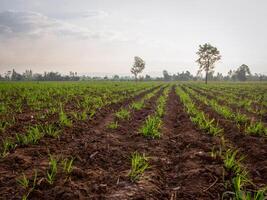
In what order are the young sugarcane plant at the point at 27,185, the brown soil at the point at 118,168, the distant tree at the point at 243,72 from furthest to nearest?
the distant tree at the point at 243,72 → the brown soil at the point at 118,168 → the young sugarcane plant at the point at 27,185

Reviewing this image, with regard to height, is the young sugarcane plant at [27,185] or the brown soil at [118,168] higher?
the young sugarcane plant at [27,185]

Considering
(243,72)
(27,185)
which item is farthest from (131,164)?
(243,72)

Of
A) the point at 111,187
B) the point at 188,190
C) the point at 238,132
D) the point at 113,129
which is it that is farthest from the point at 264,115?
the point at 111,187

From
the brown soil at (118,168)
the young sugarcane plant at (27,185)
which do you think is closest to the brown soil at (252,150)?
the brown soil at (118,168)

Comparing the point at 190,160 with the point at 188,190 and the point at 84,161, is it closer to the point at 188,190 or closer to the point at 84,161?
the point at 188,190

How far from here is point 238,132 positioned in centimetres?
692

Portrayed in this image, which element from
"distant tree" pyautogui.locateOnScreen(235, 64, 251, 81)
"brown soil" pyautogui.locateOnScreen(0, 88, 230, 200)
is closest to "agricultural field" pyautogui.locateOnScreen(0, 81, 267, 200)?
"brown soil" pyautogui.locateOnScreen(0, 88, 230, 200)

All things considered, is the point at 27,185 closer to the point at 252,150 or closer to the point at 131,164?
the point at 131,164

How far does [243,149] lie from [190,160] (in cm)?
179

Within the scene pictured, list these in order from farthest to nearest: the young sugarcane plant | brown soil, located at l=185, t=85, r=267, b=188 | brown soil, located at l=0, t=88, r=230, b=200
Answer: brown soil, located at l=185, t=85, r=267, b=188
brown soil, located at l=0, t=88, r=230, b=200
the young sugarcane plant

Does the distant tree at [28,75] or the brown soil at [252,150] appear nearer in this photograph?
the brown soil at [252,150]

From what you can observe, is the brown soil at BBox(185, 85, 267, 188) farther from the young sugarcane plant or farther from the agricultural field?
the young sugarcane plant

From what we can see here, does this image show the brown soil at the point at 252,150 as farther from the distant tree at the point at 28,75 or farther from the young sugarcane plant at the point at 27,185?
the distant tree at the point at 28,75

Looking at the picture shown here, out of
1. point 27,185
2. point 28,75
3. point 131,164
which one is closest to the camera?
point 27,185
